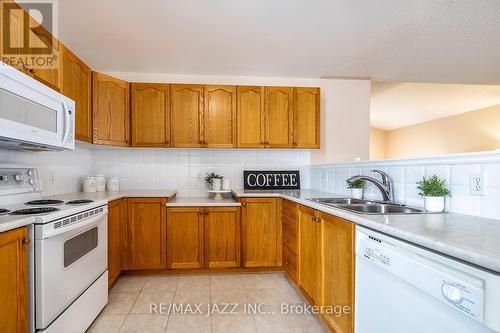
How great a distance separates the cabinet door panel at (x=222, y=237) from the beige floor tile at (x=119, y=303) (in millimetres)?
769

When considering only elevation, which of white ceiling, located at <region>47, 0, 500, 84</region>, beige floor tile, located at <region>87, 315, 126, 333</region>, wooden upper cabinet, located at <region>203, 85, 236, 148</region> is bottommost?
beige floor tile, located at <region>87, 315, 126, 333</region>

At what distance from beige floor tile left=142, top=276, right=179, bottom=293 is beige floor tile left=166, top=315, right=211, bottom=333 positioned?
1.67ft

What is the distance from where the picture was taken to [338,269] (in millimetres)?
1532

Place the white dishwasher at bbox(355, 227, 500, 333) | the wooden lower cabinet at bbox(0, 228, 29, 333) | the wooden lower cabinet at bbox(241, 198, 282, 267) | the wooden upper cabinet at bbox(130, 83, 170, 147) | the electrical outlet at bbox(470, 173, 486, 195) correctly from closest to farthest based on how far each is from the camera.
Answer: the white dishwasher at bbox(355, 227, 500, 333) < the wooden lower cabinet at bbox(0, 228, 29, 333) < the electrical outlet at bbox(470, 173, 486, 195) < the wooden lower cabinet at bbox(241, 198, 282, 267) < the wooden upper cabinet at bbox(130, 83, 170, 147)

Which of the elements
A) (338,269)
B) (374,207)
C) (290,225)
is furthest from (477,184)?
(290,225)

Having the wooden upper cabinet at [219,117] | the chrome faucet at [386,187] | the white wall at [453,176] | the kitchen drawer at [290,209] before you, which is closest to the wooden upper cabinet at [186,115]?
the wooden upper cabinet at [219,117]

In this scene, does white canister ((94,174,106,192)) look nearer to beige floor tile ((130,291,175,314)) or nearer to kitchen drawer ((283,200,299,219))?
beige floor tile ((130,291,175,314))

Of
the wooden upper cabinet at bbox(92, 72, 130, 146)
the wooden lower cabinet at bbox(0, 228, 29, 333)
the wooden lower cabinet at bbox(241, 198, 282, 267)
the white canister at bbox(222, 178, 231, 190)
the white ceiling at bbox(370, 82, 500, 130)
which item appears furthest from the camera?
the white ceiling at bbox(370, 82, 500, 130)

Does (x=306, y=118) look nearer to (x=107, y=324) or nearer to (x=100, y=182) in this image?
(x=100, y=182)

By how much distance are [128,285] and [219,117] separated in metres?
1.95

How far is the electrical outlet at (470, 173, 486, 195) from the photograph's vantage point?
1232mm

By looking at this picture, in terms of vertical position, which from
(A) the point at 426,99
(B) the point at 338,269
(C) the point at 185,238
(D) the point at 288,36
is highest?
(A) the point at 426,99

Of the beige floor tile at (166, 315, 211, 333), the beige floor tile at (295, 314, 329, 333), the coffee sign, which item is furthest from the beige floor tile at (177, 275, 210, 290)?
the coffee sign

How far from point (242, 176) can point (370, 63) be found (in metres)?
2.00
